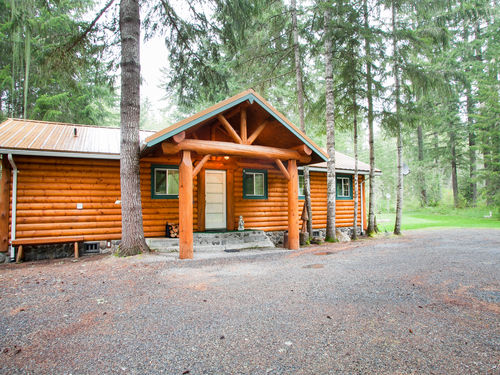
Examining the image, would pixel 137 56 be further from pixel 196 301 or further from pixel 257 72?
pixel 196 301

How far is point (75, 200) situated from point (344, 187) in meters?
10.3

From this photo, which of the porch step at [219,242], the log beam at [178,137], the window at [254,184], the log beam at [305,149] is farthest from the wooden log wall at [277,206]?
the log beam at [178,137]

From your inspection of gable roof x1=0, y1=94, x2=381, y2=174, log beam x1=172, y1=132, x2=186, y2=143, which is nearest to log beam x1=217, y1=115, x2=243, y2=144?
gable roof x1=0, y1=94, x2=381, y2=174

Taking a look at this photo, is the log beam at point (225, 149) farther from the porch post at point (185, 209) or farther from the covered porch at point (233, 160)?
the porch post at point (185, 209)

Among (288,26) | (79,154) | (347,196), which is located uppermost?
(288,26)

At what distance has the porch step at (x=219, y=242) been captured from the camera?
25.9ft

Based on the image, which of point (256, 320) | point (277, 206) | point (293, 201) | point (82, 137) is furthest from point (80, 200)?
point (256, 320)

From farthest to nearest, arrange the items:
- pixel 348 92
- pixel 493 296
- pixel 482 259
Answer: pixel 348 92
pixel 482 259
pixel 493 296

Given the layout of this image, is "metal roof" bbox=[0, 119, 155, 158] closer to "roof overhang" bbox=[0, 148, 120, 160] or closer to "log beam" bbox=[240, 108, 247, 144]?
"roof overhang" bbox=[0, 148, 120, 160]

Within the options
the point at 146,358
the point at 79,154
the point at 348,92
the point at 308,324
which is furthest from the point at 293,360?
the point at 348,92

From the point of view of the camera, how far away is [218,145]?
704cm

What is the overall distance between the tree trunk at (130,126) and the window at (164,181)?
171 centimetres

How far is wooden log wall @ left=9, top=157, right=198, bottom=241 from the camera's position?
7.55 meters

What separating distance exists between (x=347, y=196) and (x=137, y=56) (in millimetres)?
9767
